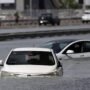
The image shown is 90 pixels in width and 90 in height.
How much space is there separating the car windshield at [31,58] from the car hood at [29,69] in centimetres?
37

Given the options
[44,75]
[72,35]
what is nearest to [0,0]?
[72,35]

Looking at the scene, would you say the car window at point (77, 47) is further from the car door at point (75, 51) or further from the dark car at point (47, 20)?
the dark car at point (47, 20)

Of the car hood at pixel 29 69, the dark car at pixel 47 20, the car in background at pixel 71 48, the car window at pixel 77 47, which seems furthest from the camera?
the dark car at pixel 47 20

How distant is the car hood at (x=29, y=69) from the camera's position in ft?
47.9

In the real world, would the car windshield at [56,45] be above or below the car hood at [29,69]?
below

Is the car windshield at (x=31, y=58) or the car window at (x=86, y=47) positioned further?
the car window at (x=86, y=47)

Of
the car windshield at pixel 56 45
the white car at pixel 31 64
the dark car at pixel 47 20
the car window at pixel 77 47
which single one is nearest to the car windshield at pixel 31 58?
the white car at pixel 31 64

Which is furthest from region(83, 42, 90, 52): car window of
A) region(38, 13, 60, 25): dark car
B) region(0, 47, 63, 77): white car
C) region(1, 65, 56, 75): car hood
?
region(38, 13, 60, 25): dark car

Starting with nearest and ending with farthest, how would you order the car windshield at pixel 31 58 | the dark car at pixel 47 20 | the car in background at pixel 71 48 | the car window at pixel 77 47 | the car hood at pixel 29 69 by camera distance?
the car hood at pixel 29 69
the car windshield at pixel 31 58
the car in background at pixel 71 48
the car window at pixel 77 47
the dark car at pixel 47 20

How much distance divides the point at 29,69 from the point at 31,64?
1.79 feet

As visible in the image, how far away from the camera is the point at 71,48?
79.3ft

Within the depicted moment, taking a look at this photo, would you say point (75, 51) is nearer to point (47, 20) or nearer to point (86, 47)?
point (86, 47)

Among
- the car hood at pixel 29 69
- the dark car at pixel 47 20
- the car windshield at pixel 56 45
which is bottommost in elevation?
the dark car at pixel 47 20

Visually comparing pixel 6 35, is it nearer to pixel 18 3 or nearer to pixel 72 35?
pixel 72 35
